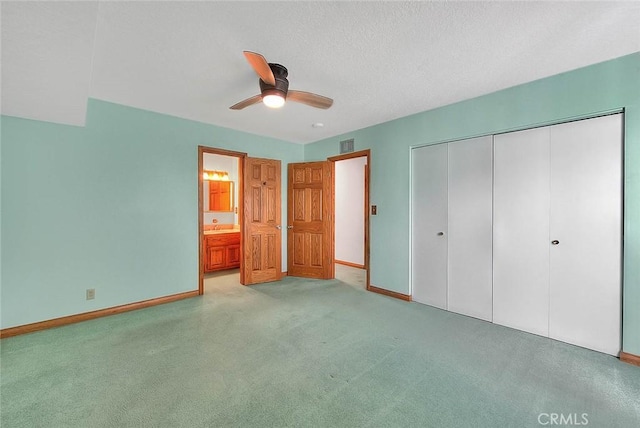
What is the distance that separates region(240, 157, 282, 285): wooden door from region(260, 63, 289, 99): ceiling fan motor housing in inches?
87.1

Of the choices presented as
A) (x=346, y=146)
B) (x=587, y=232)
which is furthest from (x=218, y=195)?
(x=587, y=232)

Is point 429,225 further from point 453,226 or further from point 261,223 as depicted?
point 261,223

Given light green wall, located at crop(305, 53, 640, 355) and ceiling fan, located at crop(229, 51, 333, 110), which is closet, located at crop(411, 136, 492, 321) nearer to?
light green wall, located at crop(305, 53, 640, 355)

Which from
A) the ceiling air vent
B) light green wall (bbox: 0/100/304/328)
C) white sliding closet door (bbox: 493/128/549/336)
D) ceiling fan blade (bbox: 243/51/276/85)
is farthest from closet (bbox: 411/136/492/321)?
light green wall (bbox: 0/100/304/328)

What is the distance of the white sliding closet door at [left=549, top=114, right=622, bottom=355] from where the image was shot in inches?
88.4

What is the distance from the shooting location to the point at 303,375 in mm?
1970

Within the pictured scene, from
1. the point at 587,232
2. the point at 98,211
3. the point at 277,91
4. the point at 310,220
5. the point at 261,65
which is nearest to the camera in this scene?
the point at 261,65

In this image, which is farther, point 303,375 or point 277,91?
point 277,91

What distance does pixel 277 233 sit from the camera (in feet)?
15.5

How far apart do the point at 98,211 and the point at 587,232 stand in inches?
199

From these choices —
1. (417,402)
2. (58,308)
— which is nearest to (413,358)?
(417,402)

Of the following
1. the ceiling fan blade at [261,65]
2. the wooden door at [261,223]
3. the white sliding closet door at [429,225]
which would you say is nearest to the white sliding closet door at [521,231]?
the white sliding closet door at [429,225]

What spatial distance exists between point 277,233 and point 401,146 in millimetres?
2535

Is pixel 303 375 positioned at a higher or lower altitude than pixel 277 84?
lower
